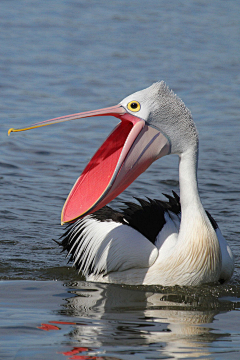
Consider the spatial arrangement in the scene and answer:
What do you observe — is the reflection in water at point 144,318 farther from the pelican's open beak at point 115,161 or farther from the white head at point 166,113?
the white head at point 166,113

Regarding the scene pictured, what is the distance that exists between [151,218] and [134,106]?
34.4 inches

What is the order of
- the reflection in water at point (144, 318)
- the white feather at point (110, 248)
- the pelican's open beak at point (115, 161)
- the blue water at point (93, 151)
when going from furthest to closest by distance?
the white feather at point (110, 248), the pelican's open beak at point (115, 161), the blue water at point (93, 151), the reflection in water at point (144, 318)

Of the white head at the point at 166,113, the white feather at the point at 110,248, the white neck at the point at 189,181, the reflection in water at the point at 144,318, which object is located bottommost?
the reflection in water at the point at 144,318

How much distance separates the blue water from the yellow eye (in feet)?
3.89

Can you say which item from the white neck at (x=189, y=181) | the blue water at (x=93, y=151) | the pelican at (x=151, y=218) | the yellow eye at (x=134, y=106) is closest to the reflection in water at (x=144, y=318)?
the blue water at (x=93, y=151)

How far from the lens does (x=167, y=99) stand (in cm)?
371

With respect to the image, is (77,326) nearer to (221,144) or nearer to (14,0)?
(221,144)

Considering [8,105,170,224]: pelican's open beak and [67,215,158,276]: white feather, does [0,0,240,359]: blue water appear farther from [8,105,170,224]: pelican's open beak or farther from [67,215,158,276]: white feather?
[8,105,170,224]: pelican's open beak

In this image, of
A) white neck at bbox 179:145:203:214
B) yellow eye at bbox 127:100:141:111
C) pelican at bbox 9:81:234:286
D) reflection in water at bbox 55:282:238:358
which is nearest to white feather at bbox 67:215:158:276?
pelican at bbox 9:81:234:286

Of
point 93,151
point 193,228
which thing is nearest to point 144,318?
point 193,228

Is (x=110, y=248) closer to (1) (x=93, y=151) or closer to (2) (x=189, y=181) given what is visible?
(2) (x=189, y=181)

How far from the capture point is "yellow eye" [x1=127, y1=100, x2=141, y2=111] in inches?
145

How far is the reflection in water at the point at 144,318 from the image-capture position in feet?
9.95

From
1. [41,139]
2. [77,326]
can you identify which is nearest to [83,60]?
[41,139]
